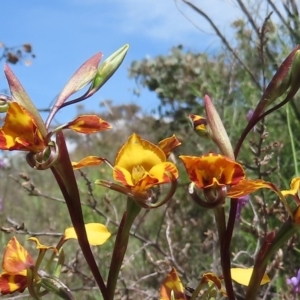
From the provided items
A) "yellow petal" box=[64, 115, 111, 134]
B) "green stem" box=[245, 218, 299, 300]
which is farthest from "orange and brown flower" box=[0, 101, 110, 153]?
"green stem" box=[245, 218, 299, 300]

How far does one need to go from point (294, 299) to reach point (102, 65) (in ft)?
2.30

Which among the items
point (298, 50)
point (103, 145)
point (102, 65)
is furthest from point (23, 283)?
point (103, 145)

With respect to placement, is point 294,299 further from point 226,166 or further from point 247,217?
point 247,217

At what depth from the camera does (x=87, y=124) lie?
1.99 ft

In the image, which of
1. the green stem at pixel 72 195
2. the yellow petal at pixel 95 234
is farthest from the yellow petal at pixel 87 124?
the yellow petal at pixel 95 234

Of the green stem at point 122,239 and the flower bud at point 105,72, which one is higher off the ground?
the flower bud at point 105,72

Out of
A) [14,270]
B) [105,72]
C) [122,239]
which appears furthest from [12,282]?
[105,72]

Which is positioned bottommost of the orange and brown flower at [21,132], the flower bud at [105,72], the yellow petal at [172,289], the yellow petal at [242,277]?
the yellow petal at [172,289]

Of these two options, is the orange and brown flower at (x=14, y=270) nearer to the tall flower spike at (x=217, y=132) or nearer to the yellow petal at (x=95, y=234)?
the yellow petal at (x=95, y=234)

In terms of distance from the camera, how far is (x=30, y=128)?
572mm

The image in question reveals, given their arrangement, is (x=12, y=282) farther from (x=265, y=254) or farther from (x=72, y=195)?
(x=265, y=254)

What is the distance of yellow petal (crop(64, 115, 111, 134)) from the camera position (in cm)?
60

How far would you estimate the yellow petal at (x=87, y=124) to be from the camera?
1.98 feet

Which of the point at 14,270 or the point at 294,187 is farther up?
the point at 294,187
